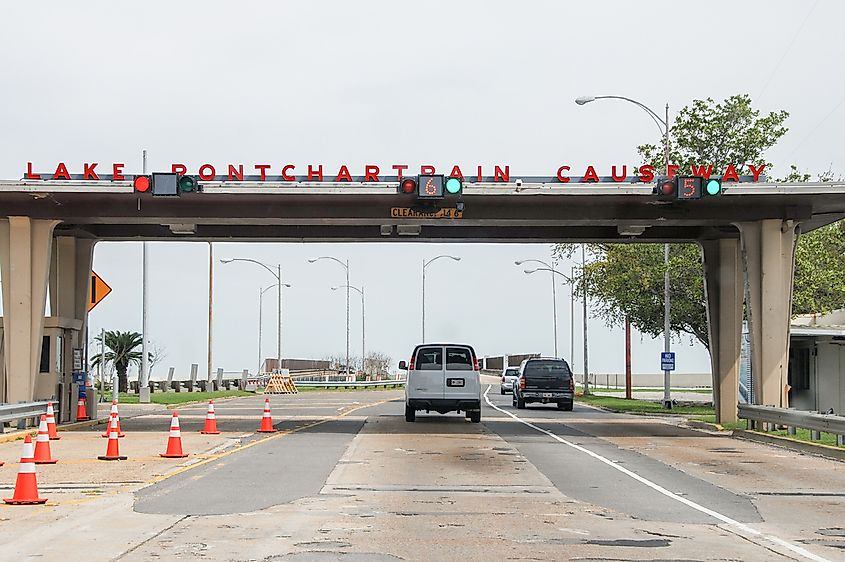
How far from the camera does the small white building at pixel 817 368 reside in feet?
120

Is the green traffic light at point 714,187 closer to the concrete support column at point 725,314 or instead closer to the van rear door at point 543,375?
the concrete support column at point 725,314

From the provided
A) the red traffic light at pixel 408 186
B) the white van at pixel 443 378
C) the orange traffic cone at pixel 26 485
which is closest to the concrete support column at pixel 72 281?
the white van at pixel 443 378

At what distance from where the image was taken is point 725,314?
113ft

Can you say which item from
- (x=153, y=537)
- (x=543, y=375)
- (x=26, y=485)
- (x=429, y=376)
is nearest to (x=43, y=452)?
(x=26, y=485)

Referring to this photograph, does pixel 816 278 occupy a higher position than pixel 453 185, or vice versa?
pixel 453 185

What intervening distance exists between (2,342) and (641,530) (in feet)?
72.5

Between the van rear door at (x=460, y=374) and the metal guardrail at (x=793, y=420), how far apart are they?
7.42m

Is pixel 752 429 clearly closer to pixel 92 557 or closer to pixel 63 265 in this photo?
pixel 63 265

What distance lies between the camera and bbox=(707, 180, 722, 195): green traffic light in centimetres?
2642

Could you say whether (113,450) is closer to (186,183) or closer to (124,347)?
(186,183)

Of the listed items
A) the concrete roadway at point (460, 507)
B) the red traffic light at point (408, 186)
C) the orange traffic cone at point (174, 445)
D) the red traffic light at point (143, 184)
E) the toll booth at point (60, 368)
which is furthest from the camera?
the toll booth at point (60, 368)

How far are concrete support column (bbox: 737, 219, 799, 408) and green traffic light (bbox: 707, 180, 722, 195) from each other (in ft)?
12.8

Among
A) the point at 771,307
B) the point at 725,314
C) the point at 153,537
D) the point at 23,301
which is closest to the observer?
the point at 153,537

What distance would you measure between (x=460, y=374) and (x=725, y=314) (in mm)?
8354
